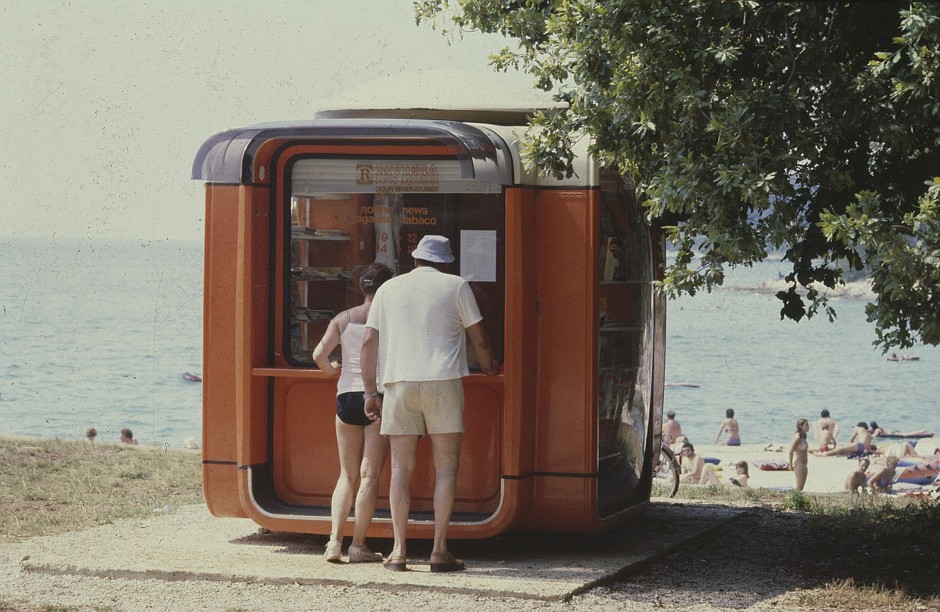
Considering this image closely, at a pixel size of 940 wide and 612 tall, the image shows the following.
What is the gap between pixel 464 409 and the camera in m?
8.43

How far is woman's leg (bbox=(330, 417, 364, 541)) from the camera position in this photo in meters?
8.12

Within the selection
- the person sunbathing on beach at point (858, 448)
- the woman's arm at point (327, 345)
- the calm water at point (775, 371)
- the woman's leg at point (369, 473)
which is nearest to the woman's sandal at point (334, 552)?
the woman's leg at point (369, 473)

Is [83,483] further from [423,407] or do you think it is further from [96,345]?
[96,345]

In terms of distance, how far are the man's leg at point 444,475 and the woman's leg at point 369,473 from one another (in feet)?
1.26

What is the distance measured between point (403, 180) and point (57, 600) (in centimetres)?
310

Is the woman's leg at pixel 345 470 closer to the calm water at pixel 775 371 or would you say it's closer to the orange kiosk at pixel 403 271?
the orange kiosk at pixel 403 271

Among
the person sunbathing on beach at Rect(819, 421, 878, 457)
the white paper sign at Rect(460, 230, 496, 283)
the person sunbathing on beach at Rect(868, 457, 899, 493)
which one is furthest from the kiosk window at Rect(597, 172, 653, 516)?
the person sunbathing on beach at Rect(819, 421, 878, 457)

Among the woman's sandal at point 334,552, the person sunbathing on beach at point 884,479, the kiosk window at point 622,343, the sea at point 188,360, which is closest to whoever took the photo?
the woman's sandal at point 334,552

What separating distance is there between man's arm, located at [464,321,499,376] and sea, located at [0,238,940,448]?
29.0 m

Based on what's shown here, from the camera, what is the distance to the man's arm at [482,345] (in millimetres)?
7793

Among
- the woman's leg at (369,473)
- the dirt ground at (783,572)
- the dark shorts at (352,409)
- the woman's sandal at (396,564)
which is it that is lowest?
the dirt ground at (783,572)

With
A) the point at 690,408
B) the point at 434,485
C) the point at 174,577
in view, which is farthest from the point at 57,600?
the point at 690,408

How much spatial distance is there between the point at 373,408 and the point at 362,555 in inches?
35.3

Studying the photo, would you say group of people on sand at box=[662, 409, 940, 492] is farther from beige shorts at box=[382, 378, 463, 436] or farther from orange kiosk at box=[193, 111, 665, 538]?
beige shorts at box=[382, 378, 463, 436]
